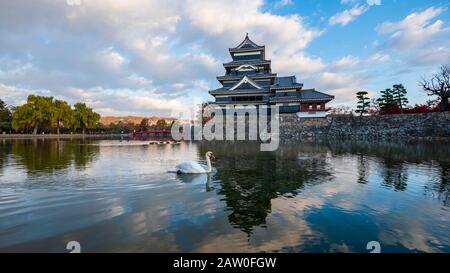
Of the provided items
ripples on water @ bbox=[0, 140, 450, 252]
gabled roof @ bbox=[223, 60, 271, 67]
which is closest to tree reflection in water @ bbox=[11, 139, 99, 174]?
ripples on water @ bbox=[0, 140, 450, 252]

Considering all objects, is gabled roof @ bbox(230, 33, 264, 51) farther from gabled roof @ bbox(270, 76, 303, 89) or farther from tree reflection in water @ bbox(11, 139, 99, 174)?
tree reflection in water @ bbox(11, 139, 99, 174)

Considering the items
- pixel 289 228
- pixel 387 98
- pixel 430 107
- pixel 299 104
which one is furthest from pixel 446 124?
pixel 289 228

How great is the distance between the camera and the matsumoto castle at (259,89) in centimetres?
3659

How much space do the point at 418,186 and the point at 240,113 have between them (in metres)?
31.6

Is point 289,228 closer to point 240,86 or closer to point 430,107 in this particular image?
point 240,86

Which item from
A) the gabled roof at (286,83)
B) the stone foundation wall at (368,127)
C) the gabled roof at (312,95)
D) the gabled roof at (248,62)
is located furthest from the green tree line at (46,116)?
the gabled roof at (312,95)

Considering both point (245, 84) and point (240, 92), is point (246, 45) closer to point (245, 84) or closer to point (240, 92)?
point (245, 84)

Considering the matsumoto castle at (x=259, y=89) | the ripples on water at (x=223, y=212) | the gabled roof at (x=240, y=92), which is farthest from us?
the gabled roof at (x=240, y=92)

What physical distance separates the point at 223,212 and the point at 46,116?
58315 mm

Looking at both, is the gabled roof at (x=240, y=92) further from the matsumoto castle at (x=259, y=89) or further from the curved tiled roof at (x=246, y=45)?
the curved tiled roof at (x=246, y=45)

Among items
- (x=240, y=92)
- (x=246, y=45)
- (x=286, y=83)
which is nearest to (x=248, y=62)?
(x=246, y=45)

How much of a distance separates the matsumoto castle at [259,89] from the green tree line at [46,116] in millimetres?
36037

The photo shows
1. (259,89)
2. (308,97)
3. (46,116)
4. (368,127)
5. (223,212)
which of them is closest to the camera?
(223,212)

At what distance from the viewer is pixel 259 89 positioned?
3747 cm
